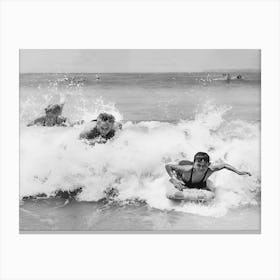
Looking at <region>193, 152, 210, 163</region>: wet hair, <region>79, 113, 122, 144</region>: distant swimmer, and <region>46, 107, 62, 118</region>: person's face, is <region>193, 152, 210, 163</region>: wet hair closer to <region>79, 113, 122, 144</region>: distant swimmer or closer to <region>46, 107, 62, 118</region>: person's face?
<region>79, 113, 122, 144</region>: distant swimmer

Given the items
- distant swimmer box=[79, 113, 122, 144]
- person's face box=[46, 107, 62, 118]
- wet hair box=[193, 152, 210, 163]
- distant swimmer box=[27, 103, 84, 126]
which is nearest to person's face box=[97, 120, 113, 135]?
distant swimmer box=[79, 113, 122, 144]

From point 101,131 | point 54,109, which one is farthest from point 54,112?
point 101,131

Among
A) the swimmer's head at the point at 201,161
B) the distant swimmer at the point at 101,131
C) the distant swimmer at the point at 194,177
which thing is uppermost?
the distant swimmer at the point at 101,131

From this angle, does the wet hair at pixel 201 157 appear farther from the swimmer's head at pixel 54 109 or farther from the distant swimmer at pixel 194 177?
the swimmer's head at pixel 54 109

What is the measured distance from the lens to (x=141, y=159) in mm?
3699

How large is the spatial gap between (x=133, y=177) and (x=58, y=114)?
0.60 m

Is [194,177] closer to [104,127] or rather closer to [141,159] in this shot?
[141,159]

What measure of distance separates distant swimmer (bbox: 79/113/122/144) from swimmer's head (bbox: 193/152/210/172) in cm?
50

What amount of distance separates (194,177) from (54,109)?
95 centimetres

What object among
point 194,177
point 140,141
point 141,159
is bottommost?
point 194,177

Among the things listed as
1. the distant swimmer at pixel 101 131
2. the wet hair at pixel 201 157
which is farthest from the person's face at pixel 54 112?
the wet hair at pixel 201 157

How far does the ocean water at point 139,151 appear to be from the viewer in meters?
3.69

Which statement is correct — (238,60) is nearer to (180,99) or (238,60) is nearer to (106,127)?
(180,99)

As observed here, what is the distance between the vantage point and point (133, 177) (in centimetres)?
370
